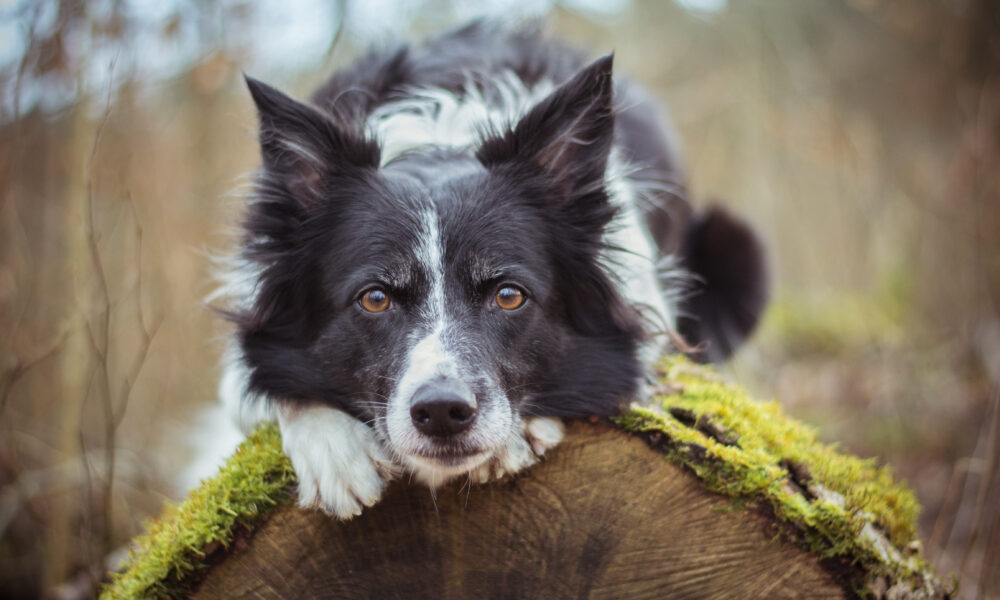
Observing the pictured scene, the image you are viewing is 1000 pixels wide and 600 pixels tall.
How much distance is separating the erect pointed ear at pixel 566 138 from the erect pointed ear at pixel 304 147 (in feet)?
1.91

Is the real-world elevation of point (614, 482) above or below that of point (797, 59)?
above

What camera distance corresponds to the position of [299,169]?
125 inches

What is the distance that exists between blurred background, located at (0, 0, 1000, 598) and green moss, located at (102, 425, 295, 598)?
3.67 ft

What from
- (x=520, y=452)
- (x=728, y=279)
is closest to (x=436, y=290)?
(x=520, y=452)

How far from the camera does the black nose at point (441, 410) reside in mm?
2441

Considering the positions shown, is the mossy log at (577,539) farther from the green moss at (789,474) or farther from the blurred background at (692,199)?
the blurred background at (692,199)

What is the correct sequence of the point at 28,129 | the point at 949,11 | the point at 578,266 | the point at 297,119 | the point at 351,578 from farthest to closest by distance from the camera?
the point at 949,11 → the point at 28,129 → the point at 578,266 → the point at 297,119 → the point at 351,578

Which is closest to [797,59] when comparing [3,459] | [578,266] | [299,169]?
[578,266]

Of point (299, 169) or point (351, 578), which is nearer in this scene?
point (351, 578)

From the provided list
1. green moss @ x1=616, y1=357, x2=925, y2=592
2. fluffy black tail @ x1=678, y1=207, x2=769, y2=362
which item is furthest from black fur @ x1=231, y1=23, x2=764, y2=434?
fluffy black tail @ x1=678, y1=207, x2=769, y2=362

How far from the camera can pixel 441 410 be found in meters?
2.44

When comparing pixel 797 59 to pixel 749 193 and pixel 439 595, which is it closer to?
pixel 749 193

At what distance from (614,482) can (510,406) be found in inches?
20.7

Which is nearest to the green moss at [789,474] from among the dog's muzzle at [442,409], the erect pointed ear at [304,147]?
the dog's muzzle at [442,409]
